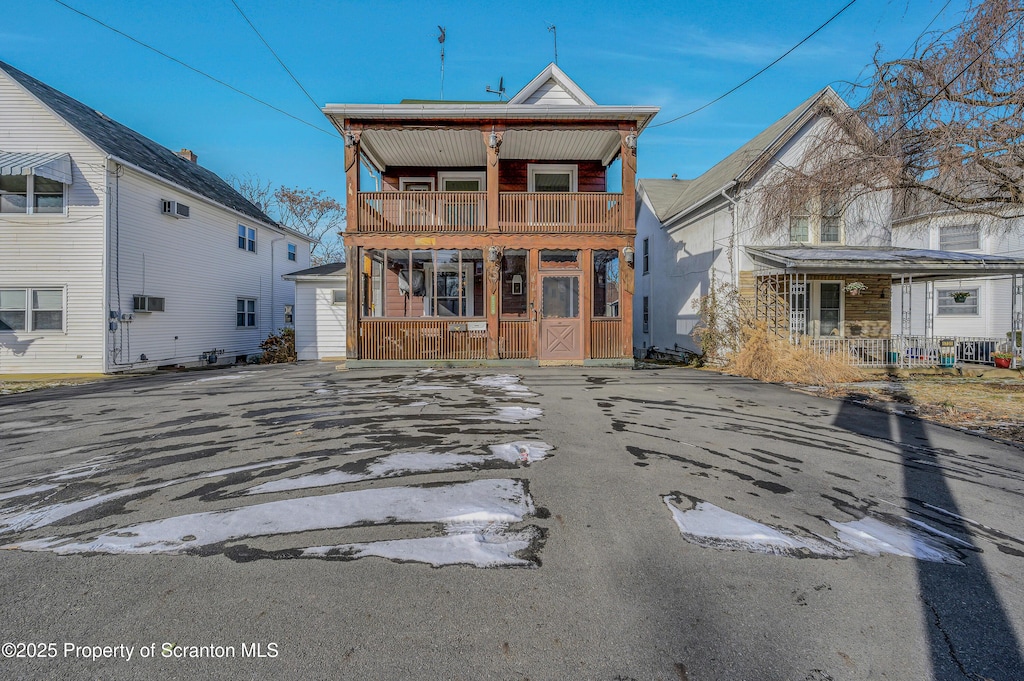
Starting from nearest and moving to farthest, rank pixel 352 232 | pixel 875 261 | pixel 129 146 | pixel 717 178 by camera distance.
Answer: pixel 875 261
pixel 352 232
pixel 129 146
pixel 717 178

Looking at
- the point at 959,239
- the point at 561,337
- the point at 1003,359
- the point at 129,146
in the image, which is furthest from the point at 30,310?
the point at 959,239

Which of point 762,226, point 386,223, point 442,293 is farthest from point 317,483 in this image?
point 762,226

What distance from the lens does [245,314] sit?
18875mm

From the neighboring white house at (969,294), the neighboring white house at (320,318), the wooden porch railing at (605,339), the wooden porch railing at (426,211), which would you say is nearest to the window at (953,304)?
the neighboring white house at (969,294)

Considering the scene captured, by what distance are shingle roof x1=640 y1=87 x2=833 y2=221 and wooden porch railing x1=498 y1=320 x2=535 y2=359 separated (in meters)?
7.65

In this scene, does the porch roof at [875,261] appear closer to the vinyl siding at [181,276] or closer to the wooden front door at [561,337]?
the wooden front door at [561,337]

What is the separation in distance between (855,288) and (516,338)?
10.2 m

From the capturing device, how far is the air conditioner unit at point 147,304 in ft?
43.5

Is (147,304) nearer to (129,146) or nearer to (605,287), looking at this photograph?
(129,146)

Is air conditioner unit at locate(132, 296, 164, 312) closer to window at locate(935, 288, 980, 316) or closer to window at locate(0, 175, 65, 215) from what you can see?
window at locate(0, 175, 65, 215)

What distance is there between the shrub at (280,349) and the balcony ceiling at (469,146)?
7.39 metres

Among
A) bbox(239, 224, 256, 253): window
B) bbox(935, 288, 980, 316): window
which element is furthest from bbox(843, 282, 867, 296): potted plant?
bbox(239, 224, 256, 253): window

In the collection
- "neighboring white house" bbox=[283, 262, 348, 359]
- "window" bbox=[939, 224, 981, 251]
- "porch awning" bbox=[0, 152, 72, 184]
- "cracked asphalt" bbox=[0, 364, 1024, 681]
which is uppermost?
"porch awning" bbox=[0, 152, 72, 184]

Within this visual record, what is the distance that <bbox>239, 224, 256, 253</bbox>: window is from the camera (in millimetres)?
18469
